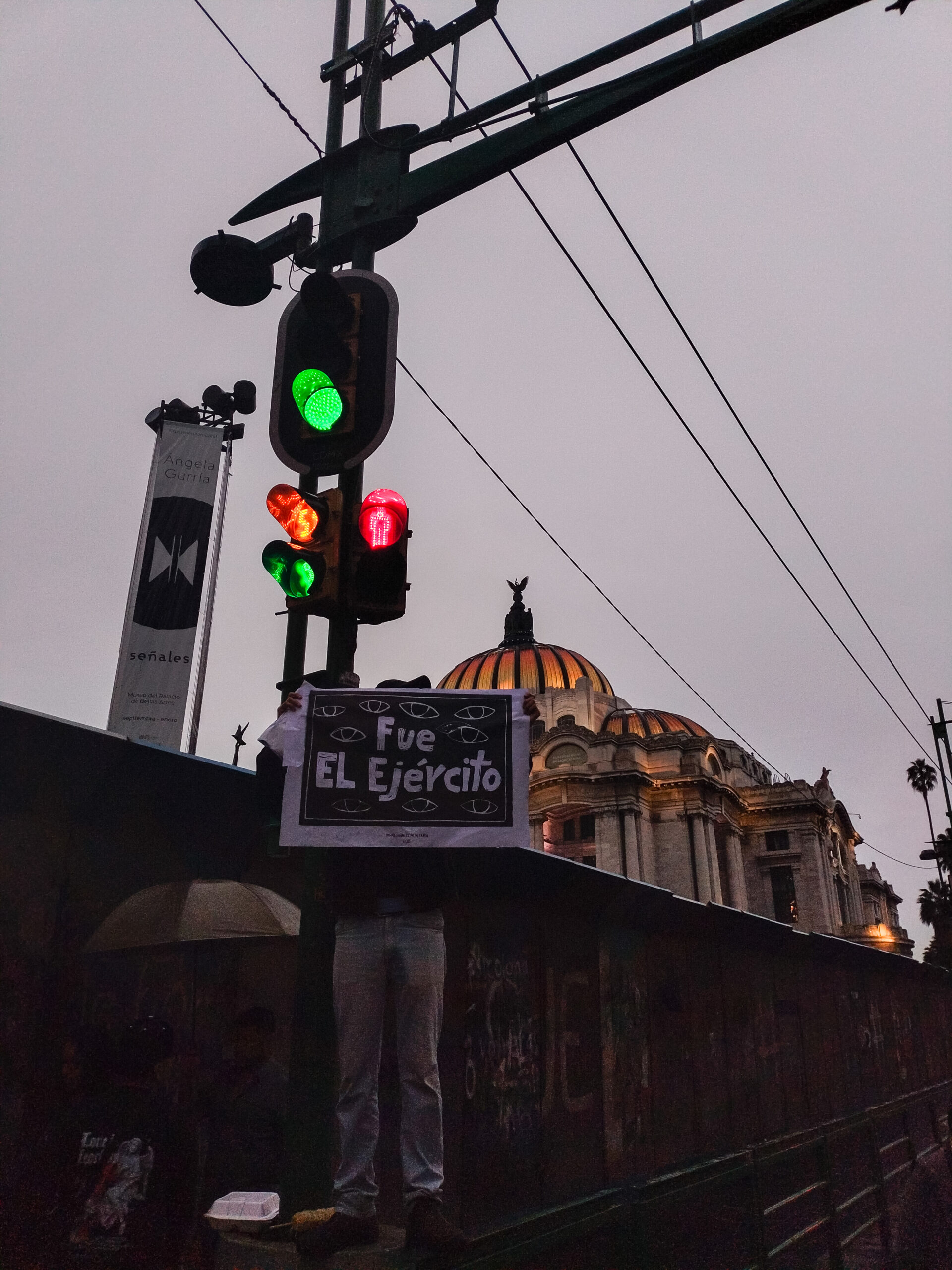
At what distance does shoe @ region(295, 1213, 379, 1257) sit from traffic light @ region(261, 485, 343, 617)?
2741 mm

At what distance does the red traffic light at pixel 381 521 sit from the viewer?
4.85 m

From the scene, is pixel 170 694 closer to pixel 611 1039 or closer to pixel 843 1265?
pixel 611 1039

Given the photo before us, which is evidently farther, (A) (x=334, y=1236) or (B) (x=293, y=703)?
(B) (x=293, y=703)

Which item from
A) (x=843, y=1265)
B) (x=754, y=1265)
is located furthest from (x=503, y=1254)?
(x=843, y=1265)

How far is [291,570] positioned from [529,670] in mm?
75421

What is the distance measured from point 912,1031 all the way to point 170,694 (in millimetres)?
19019

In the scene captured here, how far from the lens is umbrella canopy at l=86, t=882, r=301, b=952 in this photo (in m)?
6.40

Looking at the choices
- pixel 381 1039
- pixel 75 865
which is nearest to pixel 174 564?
pixel 75 865

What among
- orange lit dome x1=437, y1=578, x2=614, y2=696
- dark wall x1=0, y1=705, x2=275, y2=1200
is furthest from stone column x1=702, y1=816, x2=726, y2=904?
dark wall x1=0, y1=705, x2=275, y2=1200

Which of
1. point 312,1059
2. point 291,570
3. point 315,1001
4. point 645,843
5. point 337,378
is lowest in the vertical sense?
point 312,1059

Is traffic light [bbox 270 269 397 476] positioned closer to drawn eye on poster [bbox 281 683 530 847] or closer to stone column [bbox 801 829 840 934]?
drawn eye on poster [bbox 281 683 530 847]

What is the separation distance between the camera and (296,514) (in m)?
4.82

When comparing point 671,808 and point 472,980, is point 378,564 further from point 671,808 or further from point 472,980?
point 671,808

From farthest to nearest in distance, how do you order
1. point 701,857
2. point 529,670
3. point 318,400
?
1. point 529,670
2. point 701,857
3. point 318,400
